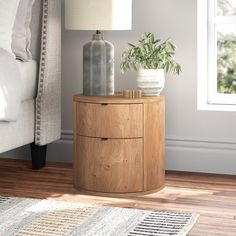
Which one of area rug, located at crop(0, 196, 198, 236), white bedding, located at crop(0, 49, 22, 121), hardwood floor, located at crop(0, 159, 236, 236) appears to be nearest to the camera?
area rug, located at crop(0, 196, 198, 236)

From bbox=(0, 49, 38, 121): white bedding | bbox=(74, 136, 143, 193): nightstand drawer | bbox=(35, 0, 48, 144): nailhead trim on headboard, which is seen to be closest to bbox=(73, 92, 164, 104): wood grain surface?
bbox=(74, 136, 143, 193): nightstand drawer

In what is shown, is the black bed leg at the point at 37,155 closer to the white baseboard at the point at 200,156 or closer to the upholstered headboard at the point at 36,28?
the upholstered headboard at the point at 36,28

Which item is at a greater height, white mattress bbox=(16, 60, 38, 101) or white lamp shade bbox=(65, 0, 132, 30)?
white lamp shade bbox=(65, 0, 132, 30)

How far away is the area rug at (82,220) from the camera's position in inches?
98.2

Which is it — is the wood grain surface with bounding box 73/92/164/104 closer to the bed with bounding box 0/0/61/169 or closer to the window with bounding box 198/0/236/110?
the bed with bounding box 0/0/61/169

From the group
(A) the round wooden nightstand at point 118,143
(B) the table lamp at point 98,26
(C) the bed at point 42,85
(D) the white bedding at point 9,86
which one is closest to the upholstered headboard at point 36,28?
(C) the bed at point 42,85

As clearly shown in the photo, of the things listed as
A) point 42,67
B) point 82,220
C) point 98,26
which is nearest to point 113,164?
point 82,220

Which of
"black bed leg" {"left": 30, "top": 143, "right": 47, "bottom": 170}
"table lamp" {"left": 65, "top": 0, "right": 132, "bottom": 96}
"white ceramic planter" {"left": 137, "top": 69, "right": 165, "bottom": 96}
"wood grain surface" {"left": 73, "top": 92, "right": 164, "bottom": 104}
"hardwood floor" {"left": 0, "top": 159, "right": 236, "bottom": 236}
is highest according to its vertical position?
"table lamp" {"left": 65, "top": 0, "right": 132, "bottom": 96}

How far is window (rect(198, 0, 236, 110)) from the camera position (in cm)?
354

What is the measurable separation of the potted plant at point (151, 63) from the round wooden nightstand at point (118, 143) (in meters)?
0.09

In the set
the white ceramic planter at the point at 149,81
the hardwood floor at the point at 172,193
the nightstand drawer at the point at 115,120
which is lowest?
the hardwood floor at the point at 172,193

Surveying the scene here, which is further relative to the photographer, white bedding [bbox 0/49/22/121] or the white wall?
the white wall

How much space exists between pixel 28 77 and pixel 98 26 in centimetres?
55

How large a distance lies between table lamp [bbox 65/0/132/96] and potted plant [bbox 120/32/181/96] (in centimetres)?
14
